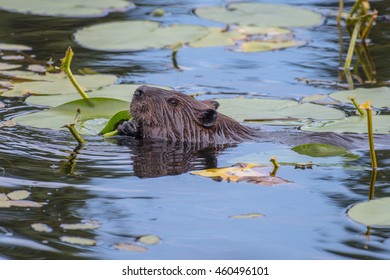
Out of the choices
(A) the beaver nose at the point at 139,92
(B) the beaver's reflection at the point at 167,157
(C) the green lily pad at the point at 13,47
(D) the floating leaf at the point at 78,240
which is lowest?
(B) the beaver's reflection at the point at 167,157

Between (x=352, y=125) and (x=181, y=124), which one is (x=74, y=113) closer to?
(x=181, y=124)

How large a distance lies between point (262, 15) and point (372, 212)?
6060 mm

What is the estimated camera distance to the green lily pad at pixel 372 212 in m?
5.06

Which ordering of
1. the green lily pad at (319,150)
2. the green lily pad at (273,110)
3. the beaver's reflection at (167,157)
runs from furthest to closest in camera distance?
the green lily pad at (273,110) < the green lily pad at (319,150) < the beaver's reflection at (167,157)

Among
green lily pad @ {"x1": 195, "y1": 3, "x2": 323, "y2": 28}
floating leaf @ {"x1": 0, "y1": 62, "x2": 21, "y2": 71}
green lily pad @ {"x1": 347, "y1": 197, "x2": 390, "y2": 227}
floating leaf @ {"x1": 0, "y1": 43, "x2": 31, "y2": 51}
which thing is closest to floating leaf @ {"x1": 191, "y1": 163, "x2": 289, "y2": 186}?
green lily pad @ {"x1": 347, "y1": 197, "x2": 390, "y2": 227}

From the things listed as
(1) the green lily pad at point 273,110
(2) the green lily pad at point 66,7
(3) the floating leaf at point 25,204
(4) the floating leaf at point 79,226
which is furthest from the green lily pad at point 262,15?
(4) the floating leaf at point 79,226

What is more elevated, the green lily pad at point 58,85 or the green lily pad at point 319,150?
the green lily pad at point 58,85

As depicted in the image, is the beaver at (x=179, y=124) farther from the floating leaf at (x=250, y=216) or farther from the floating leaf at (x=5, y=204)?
the floating leaf at (x=250, y=216)

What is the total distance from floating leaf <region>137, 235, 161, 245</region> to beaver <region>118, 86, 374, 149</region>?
220 centimetres

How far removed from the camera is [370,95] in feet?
26.2

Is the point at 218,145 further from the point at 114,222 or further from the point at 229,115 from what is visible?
the point at 114,222

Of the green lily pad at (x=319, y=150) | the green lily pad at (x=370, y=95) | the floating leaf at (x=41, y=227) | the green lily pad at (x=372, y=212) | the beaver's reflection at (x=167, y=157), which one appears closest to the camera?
the floating leaf at (x=41, y=227)

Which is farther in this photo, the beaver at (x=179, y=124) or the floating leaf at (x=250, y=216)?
the beaver at (x=179, y=124)

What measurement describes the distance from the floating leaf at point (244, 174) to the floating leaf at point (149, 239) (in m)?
1.09
